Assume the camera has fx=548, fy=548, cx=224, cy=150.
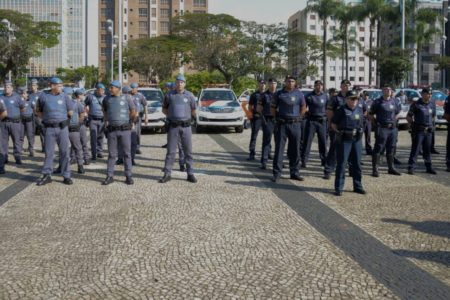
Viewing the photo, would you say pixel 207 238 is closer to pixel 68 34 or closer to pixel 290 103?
pixel 290 103

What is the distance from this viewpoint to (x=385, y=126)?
10.6 metres

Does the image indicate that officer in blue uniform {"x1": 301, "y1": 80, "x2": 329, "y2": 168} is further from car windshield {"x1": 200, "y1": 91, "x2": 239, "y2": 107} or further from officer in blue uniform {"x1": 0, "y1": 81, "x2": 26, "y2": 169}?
car windshield {"x1": 200, "y1": 91, "x2": 239, "y2": 107}

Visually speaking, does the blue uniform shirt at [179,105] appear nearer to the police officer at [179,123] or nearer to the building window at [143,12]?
the police officer at [179,123]

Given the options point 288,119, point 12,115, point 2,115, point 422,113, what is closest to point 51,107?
point 2,115

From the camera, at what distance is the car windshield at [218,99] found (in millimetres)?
19891

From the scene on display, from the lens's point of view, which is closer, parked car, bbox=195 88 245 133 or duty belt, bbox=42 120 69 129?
duty belt, bbox=42 120 69 129

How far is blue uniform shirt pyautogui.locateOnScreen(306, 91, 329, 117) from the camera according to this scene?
446 inches

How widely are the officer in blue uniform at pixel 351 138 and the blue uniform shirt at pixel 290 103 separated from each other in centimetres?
105

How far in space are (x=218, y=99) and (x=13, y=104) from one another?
31.2ft

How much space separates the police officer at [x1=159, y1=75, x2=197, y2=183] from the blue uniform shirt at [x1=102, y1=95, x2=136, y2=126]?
0.72m

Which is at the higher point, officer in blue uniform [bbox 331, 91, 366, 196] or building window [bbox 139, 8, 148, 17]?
building window [bbox 139, 8, 148, 17]

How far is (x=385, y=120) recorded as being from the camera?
1054 cm

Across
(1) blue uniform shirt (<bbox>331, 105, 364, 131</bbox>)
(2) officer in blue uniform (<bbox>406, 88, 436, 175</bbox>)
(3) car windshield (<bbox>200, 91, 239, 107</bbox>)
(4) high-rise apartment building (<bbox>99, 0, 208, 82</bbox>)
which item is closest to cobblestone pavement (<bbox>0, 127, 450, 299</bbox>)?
(2) officer in blue uniform (<bbox>406, 88, 436, 175</bbox>)

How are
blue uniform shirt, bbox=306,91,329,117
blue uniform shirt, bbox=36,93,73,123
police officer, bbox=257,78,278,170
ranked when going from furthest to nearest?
police officer, bbox=257,78,278,170 < blue uniform shirt, bbox=306,91,329,117 < blue uniform shirt, bbox=36,93,73,123
